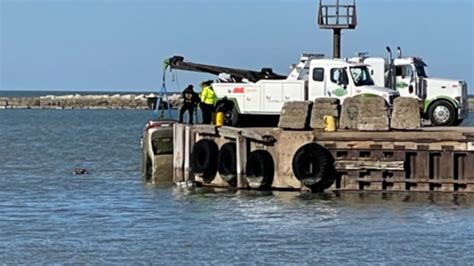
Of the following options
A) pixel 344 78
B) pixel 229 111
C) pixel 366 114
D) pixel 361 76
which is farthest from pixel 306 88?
pixel 366 114

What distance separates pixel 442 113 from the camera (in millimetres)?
36375

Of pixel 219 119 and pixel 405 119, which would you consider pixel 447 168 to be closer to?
pixel 405 119

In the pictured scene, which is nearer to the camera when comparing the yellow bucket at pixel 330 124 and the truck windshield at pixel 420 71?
the yellow bucket at pixel 330 124

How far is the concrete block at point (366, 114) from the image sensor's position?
30328mm

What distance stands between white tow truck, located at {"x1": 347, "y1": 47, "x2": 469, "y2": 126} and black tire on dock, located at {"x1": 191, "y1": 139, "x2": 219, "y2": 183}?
5.99 meters

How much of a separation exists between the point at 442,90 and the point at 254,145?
24.5ft

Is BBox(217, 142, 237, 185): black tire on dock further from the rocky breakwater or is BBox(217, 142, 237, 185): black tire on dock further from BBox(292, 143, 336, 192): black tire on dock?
the rocky breakwater

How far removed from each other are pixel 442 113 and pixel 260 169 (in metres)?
7.61

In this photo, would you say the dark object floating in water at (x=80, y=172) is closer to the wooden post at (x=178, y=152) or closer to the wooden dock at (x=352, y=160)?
the wooden post at (x=178, y=152)

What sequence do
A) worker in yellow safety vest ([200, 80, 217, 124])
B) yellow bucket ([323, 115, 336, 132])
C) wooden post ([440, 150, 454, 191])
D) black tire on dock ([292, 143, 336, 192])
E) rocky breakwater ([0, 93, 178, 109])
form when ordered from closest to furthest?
1. wooden post ([440, 150, 454, 191])
2. black tire on dock ([292, 143, 336, 192])
3. yellow bucket ([323, 115, 336, 132])
4. worker in yellow safety vest ([200, 80, 217, 124])
5. rocky breakwater ([0, 93, 178, 109])

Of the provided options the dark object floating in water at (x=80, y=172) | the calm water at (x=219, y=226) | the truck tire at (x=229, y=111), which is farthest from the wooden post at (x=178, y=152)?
the dark object floating in water at (x=80, y=172)

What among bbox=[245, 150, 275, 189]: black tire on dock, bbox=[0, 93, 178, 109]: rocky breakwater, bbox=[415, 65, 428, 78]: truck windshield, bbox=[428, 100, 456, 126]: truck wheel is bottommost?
bbox=[245, 150, 275, 189]: black tire on dock

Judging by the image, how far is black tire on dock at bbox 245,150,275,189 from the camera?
101 ft

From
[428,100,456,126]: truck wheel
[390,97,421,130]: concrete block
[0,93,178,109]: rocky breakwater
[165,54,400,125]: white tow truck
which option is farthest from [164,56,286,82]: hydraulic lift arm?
[0,93,178,109]: rocky breakwater
